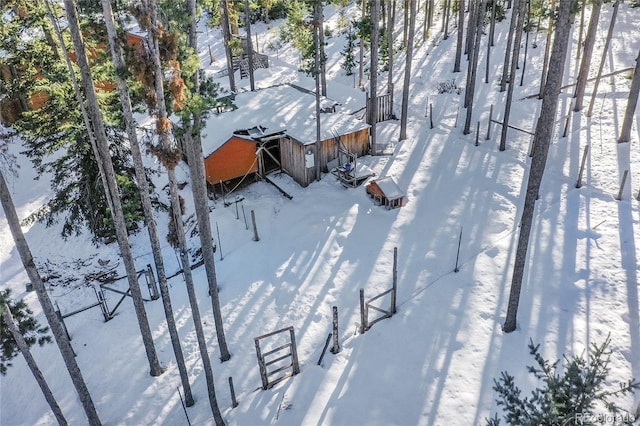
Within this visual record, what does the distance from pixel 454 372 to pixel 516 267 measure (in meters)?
3.06

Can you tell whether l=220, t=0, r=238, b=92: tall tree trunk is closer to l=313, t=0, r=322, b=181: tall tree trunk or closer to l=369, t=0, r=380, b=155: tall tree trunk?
l=313, t=0, r=322, b=181: tall tree trunk

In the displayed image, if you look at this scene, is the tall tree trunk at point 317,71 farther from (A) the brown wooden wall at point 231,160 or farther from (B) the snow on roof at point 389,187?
(B) the snow on roof at point 389,187

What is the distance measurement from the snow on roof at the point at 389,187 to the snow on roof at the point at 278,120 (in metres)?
3.71

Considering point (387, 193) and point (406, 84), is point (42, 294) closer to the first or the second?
point (387, 193)

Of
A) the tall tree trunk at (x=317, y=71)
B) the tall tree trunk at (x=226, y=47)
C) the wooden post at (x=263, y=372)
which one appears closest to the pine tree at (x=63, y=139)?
the wooden post at (x=263, y=372)

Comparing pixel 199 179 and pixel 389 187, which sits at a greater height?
pixel 199 179

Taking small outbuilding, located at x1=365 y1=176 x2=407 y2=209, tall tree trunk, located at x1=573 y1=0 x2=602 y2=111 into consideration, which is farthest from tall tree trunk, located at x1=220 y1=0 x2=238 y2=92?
tall tree trunk, located at x1=573 y1=0 x2=602 y2=111

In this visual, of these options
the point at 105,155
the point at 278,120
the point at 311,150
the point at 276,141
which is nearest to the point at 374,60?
the point at 311,150

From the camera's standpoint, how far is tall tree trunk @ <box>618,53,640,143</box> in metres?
19.2

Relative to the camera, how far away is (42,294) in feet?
31.3

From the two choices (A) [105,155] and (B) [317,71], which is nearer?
(A) [105,155]

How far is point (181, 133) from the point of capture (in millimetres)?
8758

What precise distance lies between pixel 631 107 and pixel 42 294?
23.3 metres

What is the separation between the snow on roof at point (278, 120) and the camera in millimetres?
20109
